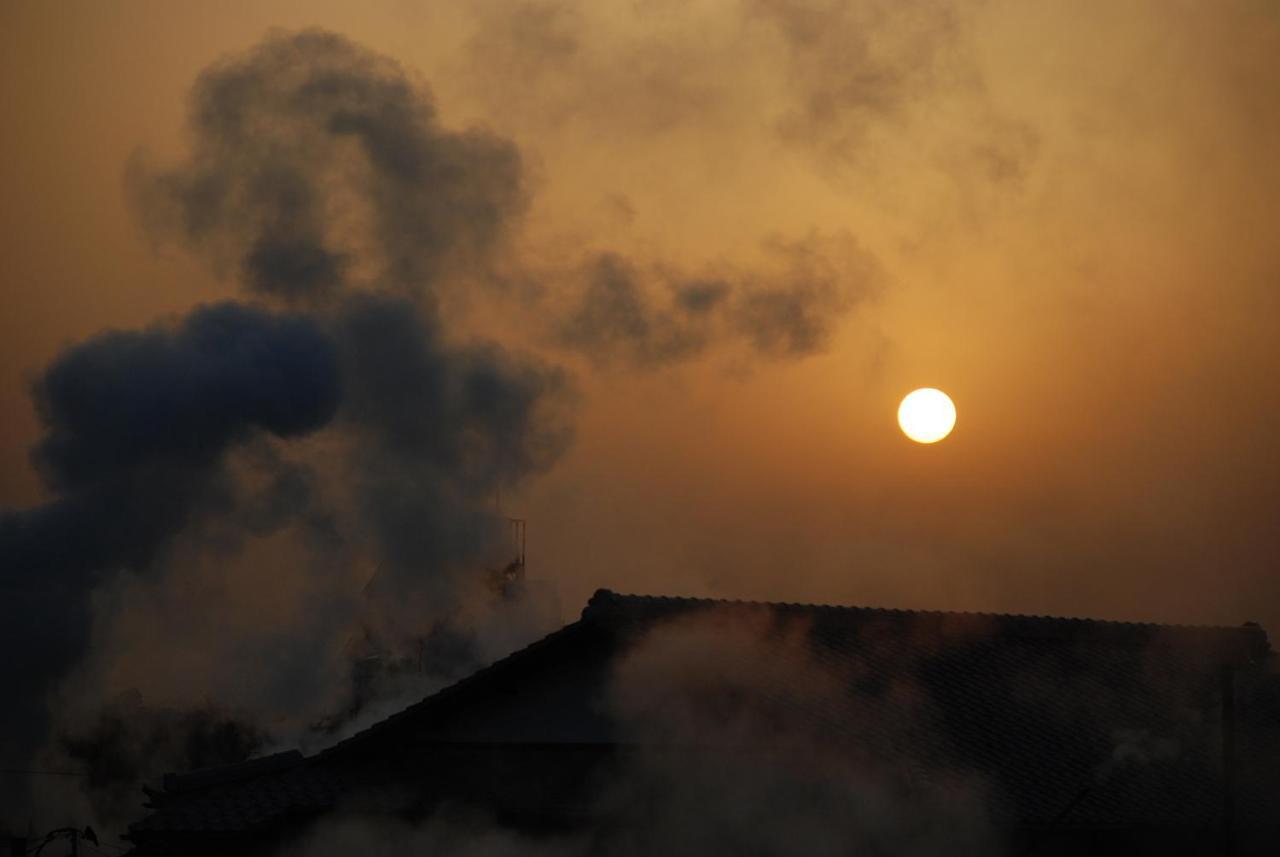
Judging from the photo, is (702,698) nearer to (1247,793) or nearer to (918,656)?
(918,656)

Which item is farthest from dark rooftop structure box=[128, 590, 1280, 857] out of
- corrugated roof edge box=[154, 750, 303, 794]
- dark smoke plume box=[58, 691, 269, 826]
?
dark smoke plume box=[58, 691, 269, 826]

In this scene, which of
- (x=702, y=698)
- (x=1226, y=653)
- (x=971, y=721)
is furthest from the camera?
(x=1226, y=653)

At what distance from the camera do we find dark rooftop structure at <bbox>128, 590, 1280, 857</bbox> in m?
19.4

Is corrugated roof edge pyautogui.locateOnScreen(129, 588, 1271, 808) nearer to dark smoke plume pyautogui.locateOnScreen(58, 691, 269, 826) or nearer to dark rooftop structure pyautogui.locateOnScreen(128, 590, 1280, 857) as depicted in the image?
dark rooftop structure pyautogui.locateOnScreen(128, 590, 1280, 857)

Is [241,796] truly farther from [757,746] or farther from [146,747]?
[146,747]

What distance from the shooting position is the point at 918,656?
23953 millimetres

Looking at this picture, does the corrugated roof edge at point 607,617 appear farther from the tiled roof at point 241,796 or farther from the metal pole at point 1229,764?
the metal pole at point 1229,764

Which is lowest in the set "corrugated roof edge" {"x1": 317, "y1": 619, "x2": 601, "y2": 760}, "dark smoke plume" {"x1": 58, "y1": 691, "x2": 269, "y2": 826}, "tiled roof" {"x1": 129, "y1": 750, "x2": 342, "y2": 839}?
"tiled roof" {"x1": 129, "y1": 750, "x2": 342, "y2": 839}

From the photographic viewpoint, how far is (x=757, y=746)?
20.1 meters

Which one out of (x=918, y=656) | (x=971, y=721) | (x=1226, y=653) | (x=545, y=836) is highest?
(x=1226, y=653)

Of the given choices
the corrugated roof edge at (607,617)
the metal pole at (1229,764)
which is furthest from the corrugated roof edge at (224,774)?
the metal pole at (1229,764)

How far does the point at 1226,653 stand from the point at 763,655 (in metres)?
9.07

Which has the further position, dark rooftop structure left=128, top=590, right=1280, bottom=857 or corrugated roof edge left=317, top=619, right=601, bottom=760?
corrugated roof edge left=317, top=619, right=601, bottom=760

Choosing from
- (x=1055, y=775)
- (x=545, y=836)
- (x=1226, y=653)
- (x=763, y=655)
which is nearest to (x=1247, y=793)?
(x=1055, y=775)
